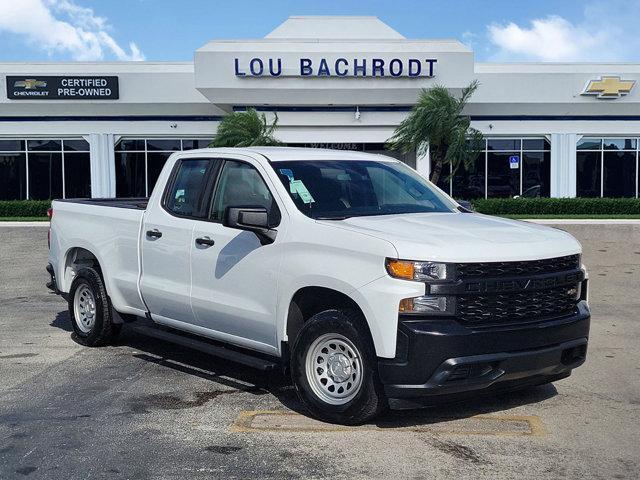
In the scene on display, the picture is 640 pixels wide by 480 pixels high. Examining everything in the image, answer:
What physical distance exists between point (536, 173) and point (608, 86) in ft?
15.0

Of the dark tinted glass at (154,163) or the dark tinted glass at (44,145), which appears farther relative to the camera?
the dark tinted glass at (44,145)

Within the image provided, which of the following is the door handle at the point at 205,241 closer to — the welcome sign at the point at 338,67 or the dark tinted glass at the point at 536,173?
the welcome sign at the point at 338,67

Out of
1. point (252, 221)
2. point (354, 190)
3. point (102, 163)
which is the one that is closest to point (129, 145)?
point (102, 163)

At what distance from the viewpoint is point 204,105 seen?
110 ft

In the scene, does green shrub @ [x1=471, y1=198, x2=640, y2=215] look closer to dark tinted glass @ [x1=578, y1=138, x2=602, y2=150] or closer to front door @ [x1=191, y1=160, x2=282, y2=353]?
dark tinted glass @ [x1=578, y1=138, x2=602, y2=150]

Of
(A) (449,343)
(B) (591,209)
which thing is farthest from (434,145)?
(A) (449,343)

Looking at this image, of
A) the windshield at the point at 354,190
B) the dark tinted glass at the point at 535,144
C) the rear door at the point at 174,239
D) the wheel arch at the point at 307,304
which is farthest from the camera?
the dark tinted glass at the point at 535,144

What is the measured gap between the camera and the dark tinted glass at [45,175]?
115 ft

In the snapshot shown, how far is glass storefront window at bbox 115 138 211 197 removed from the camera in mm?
34281

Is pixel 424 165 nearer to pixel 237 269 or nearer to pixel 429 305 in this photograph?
pixel 237 269

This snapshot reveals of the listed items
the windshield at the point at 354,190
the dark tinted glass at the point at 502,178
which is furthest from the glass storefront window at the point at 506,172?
the windshield at the point at 354,190

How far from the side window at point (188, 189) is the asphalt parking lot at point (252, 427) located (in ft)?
5.01

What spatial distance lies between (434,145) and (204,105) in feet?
32.7

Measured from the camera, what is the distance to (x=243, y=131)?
28.8 meters
